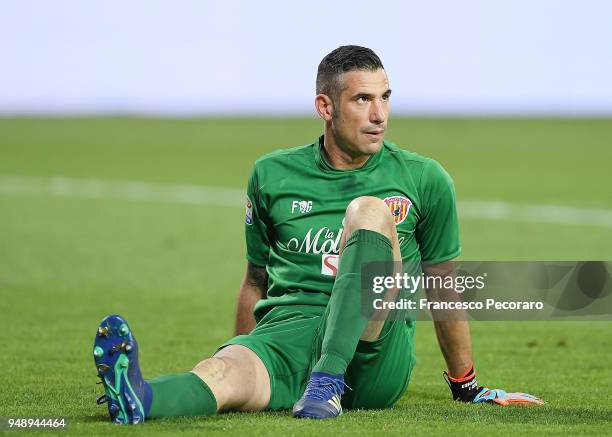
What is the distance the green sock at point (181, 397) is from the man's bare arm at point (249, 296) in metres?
0.95

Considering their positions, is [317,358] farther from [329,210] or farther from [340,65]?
[340,65]

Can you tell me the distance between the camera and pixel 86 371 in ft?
26.3

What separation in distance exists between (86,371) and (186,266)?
6831 millimetres

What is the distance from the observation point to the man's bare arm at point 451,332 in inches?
257

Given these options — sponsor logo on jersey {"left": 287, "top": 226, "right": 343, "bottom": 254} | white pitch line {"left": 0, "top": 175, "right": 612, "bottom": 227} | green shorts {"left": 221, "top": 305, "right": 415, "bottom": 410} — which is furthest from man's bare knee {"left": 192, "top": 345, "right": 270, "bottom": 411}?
white pitch line {"left": 0, "top": 175, "right": 612, "bottom": 227}

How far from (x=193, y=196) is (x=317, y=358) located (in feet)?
65.0

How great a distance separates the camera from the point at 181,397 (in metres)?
5.81

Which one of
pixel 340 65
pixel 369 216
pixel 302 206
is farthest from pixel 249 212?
pixel 369 216

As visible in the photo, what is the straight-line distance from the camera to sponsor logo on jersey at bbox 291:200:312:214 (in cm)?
660

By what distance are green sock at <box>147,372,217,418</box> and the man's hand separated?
4.55ft

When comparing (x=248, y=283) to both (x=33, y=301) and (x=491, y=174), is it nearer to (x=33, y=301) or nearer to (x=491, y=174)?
(x=33, y=301)

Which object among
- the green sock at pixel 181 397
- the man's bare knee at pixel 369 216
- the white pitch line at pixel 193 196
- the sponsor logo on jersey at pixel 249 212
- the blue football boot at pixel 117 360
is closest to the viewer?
the blue football boot at pixel 117 360

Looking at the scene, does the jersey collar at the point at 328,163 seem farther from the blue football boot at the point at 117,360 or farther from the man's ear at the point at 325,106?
the blue football boot at the point at 117,360

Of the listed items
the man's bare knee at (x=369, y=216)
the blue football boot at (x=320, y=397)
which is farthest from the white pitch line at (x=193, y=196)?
the blue football boot at (x=320, y=397)
